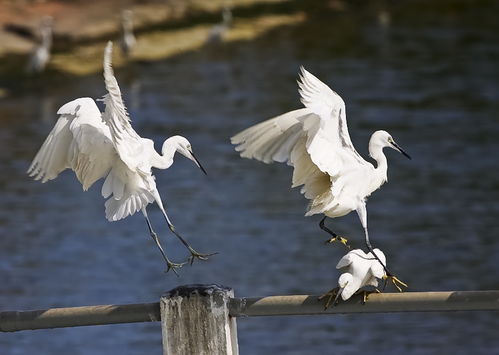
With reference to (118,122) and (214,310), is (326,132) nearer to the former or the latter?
(118,122)

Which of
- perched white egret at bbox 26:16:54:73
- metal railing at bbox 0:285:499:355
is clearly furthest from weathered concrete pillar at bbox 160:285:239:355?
perched white egret at bbox 26:16:54:73

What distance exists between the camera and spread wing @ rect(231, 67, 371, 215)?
486 centimetres

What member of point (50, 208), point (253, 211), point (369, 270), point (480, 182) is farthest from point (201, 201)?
point (369, 270)

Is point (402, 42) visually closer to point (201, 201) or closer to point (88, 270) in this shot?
point (201, 201)

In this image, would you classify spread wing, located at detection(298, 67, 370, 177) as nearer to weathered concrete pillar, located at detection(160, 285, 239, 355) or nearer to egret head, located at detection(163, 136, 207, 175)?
egret head, located at detection(163, 136, 207, 175)

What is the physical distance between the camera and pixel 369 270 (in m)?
4.07

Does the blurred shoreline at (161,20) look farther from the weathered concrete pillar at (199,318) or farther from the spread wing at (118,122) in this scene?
the weathered concrete pillar at (199,318)

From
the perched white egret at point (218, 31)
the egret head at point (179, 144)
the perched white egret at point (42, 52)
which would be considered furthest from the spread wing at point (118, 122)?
the perched white egret at point (218, 31)

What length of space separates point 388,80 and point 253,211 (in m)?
6.89

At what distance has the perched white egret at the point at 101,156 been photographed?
5148 millimetres

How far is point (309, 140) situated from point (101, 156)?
0.96 metres

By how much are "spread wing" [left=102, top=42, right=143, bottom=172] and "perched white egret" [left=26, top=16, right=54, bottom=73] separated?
45.0 feet

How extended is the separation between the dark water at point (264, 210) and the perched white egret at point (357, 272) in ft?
13.9

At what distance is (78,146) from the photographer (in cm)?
517
